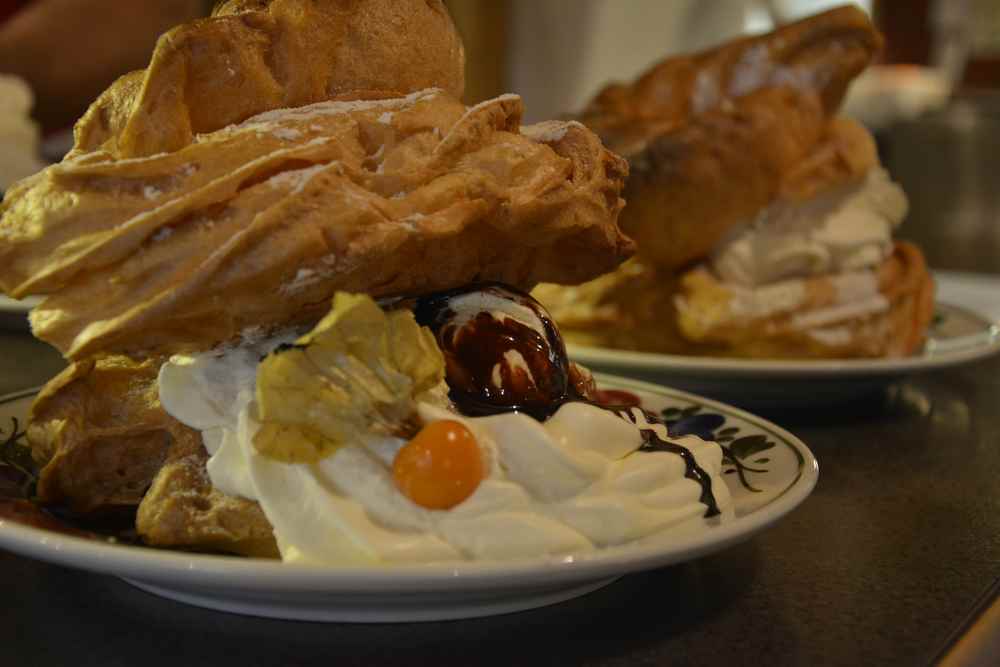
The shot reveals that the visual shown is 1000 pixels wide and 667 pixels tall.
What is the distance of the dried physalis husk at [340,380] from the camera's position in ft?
2.75

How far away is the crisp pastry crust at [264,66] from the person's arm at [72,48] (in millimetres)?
2134

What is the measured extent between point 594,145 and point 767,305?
0.81 m

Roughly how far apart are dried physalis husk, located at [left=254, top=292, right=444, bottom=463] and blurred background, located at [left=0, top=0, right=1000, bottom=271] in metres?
1.93

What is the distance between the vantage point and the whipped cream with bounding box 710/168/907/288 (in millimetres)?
1827

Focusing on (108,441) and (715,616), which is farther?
(108,441)

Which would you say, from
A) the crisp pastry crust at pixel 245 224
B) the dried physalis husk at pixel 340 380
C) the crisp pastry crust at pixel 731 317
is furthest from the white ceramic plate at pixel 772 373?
the dried physalis husk at pixel 340 380

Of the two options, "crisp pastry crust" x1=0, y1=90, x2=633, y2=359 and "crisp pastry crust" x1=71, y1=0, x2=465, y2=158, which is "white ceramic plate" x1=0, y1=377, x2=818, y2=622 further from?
"crisp pastry crust" x1=71, y1=0, x2=465, y2=158

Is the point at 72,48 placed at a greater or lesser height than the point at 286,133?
lesser

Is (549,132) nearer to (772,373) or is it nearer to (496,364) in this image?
(496,364)

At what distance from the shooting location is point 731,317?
1816 mm

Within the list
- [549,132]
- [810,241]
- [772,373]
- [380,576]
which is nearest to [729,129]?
[810,241]

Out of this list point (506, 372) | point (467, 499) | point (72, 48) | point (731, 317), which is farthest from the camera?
point (72, 48)

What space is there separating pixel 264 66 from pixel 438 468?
0.39 m

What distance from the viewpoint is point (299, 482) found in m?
0.88
